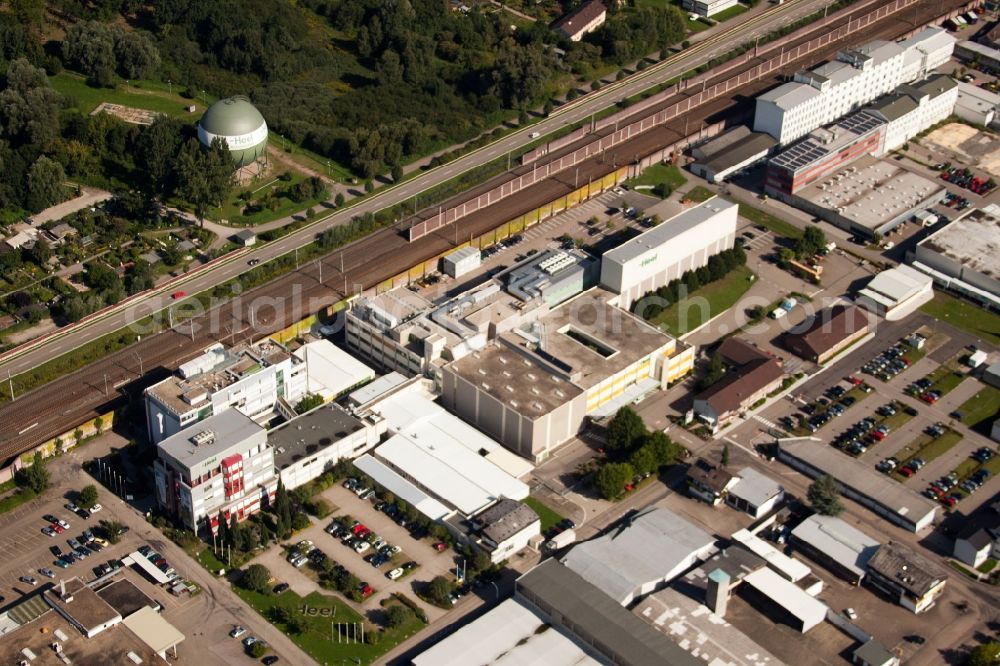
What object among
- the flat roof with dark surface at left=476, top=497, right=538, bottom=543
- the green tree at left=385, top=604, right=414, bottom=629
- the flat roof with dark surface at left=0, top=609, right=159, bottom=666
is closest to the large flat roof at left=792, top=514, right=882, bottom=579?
the flat roof with dark surface at left=476, top=497, right=538, bottom=543

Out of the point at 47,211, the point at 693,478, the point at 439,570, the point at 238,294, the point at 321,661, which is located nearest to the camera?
the point at 321,661

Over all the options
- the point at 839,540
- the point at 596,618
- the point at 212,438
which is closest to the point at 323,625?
the point at 212,438

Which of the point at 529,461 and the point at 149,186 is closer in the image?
the point at 529,461

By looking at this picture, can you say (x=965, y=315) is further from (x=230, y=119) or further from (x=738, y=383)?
(x=230, y=119)

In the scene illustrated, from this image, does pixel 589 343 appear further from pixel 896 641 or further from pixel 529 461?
pixel 896 641

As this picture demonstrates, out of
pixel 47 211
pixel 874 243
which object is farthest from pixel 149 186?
pixel 874 243

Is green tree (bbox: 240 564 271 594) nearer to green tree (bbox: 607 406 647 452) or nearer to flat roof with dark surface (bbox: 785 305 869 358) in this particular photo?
green tree (bbox: 607 406 647 452)

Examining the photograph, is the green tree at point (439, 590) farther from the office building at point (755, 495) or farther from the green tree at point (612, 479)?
the office building at point (755, 495)
